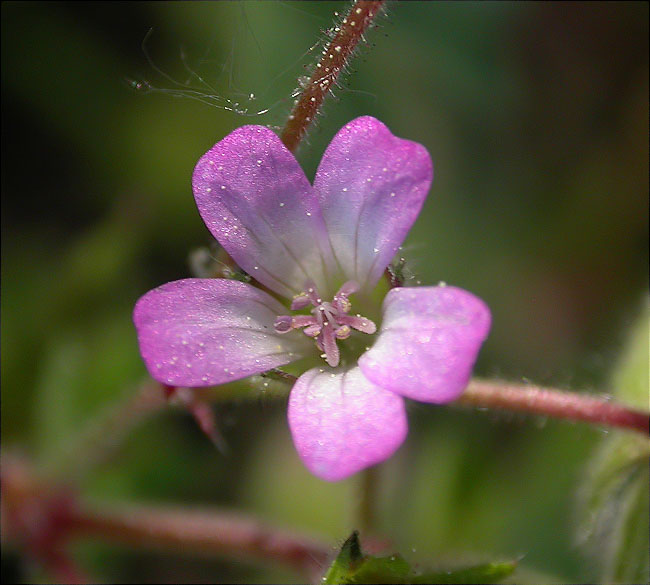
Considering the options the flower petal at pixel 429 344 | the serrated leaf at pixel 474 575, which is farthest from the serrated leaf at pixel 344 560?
the flower petal at pixel 429 344

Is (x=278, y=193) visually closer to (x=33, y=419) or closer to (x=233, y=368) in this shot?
(x=233, y=368)

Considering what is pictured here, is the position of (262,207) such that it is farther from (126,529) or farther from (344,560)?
(126,529)

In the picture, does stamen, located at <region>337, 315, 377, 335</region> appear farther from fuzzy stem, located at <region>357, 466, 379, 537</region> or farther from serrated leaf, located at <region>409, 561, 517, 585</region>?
fuzzy stem, located at <region>357, 466, 379, 537</region>

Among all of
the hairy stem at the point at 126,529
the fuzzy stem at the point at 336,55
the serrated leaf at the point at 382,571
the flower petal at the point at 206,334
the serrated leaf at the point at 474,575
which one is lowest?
the hairy stem at the point at 126,529

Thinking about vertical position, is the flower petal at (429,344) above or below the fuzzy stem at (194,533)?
above

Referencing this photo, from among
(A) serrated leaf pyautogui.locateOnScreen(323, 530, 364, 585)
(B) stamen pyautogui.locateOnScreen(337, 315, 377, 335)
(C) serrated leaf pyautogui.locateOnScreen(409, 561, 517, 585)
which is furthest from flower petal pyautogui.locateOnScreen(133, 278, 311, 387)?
(C) serrated leaf pyautogui.locateOnScreen(409, 561, 517, 585)

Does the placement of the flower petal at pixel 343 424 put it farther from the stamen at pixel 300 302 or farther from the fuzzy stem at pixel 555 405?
the fuzzy stem at pixel 555 405
